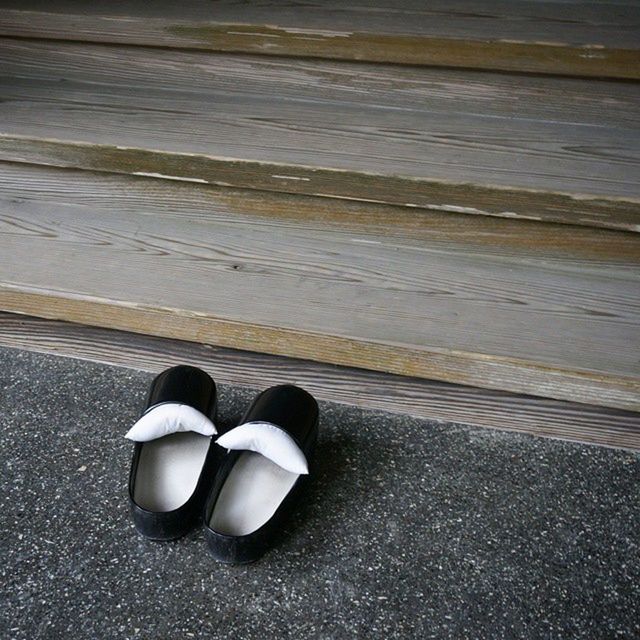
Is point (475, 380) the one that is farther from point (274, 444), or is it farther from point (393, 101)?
point (393, 101)

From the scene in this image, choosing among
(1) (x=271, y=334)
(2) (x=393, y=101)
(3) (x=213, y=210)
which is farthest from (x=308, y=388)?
(2) (x=393, y=101)

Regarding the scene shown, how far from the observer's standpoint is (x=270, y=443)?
120 cm

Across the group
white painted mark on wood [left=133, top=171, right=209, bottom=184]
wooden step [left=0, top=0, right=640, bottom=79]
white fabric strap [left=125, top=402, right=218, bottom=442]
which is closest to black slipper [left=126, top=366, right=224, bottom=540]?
white fabric strap [left=125, top=402, right=218, bottom=442]

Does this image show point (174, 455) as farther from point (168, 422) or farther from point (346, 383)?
point (346, 383)

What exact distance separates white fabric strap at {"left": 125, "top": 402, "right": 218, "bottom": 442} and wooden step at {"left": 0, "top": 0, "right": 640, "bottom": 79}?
760mm

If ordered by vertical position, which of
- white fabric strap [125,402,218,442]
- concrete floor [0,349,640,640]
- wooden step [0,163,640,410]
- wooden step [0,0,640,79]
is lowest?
concrete floor [0,349,640,640]

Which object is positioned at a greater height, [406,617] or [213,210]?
[213,210]

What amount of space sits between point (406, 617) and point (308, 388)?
0.49 m

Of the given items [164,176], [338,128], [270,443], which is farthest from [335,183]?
[270,443]

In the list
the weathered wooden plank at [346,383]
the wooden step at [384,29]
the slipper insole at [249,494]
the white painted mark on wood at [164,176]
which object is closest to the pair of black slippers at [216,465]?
the slipper insole at [249,494]

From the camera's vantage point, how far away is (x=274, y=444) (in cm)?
120

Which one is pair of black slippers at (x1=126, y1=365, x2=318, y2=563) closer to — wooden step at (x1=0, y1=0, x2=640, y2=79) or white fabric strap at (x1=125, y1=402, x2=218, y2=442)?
white fabric strap at (x1=125, y1=402, x2=218, y2=442)

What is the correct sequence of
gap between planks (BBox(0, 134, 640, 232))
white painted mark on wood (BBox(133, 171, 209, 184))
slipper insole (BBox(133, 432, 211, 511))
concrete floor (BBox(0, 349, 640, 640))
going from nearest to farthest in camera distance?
concrete floor (BBox(0, 349, 640, 640)) → slipper insole (BBox(133, 432, 211, 511)) → gap between planks (BBox(0, 134, 640, 232)) → white painted mark on wood (BBox(133, 171, 209, 184))

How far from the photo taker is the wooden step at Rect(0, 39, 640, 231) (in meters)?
1.33
